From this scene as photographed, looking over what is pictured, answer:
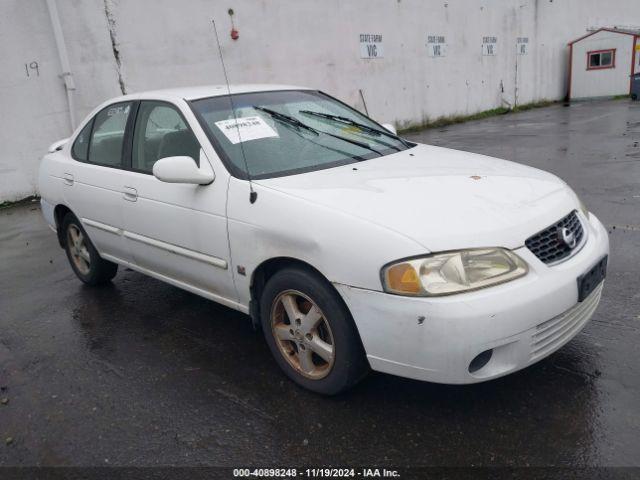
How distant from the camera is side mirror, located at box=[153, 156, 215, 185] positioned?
3172mm

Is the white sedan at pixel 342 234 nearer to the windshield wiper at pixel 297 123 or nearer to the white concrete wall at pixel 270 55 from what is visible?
the windshield wiper at pixel 297 123

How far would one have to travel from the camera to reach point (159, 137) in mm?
3854

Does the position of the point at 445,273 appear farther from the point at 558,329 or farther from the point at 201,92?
the point at 201,92

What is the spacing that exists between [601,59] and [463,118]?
8847 millimetres

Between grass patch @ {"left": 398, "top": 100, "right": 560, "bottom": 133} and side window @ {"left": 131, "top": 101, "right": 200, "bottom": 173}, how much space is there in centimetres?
1295

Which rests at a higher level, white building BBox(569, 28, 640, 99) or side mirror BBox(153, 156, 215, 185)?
side mirror BBox(153, 156, 215, 185)

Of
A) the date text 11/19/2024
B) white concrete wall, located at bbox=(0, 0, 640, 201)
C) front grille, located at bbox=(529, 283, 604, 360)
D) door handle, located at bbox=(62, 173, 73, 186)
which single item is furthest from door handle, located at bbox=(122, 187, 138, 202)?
white concrete wall, located at bbox=(0, 0, 640, 201)

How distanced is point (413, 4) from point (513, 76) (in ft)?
22.5

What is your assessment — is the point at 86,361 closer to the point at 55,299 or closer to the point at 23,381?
the point at 23,381

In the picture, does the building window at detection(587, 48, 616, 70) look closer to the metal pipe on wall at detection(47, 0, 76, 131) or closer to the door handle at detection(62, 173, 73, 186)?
the metal pipe on wall at detection(47, 0, 76, 131)

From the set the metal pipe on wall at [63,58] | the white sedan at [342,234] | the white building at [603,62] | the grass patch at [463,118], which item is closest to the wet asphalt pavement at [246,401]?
the white sedan at [342,234]

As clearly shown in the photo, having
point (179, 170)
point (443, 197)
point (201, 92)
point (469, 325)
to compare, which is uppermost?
point (201, 92)

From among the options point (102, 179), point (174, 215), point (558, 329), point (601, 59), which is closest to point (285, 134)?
point (174, 215)

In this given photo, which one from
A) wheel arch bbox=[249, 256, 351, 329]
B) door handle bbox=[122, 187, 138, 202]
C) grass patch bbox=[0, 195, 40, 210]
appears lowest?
grass patch bbox=[0, 195, 40, 210]
